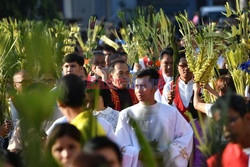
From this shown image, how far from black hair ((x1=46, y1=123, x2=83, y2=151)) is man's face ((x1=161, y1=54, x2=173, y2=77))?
17.7 ft

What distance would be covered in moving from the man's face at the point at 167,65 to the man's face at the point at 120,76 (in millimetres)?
864

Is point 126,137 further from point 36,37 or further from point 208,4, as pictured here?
point 208,4

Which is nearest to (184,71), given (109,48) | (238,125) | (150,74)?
(150,74)

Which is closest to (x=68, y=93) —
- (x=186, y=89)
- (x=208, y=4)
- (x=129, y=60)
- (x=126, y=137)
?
(x=126, y=137)

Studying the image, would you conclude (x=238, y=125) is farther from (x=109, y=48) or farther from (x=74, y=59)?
(x=109, y=48)

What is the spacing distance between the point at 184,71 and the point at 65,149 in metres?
4.71

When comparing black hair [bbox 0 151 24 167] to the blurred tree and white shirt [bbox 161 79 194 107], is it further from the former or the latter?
the blurred tree

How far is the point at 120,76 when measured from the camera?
1024 cm

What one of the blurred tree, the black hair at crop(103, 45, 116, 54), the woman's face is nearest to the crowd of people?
the woman's face

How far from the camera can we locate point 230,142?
5.44 metres

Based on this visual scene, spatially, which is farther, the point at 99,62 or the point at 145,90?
the point at 99,62

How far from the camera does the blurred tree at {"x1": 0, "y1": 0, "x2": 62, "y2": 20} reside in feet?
86.7

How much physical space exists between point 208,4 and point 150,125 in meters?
26.9

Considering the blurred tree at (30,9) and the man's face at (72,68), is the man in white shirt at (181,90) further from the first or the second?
the blurred tree at (30,9)
